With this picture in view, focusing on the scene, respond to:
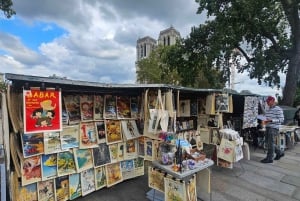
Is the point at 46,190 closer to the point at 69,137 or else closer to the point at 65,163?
the point at 65,163

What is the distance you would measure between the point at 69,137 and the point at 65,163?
360 mm

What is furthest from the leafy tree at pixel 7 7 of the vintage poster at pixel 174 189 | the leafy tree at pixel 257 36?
the vintage poster at pixel 174 189

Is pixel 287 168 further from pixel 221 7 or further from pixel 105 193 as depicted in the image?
pixel 221 7

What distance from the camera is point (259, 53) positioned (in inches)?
476

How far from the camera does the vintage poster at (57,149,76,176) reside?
3016 millimetres

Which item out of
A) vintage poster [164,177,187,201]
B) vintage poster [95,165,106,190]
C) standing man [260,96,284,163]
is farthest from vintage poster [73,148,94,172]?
standing man [260,96,284,163]

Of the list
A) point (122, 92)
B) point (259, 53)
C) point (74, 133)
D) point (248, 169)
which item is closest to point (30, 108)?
point (74, 133)

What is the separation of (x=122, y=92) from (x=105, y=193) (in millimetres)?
1658

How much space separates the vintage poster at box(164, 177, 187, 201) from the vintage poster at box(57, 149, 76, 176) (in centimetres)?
133

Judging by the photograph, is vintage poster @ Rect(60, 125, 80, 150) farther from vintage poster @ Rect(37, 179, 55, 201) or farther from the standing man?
the standing man

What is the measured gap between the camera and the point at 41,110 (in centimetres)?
253

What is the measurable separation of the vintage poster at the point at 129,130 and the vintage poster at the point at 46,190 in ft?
4.24

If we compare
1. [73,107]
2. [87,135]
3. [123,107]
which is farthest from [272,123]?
[73,107]

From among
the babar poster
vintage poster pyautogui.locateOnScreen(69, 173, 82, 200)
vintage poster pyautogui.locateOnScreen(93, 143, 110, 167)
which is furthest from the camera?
vintage poster pyautogui.locateOnScreen(93, 143, 110, 167)
